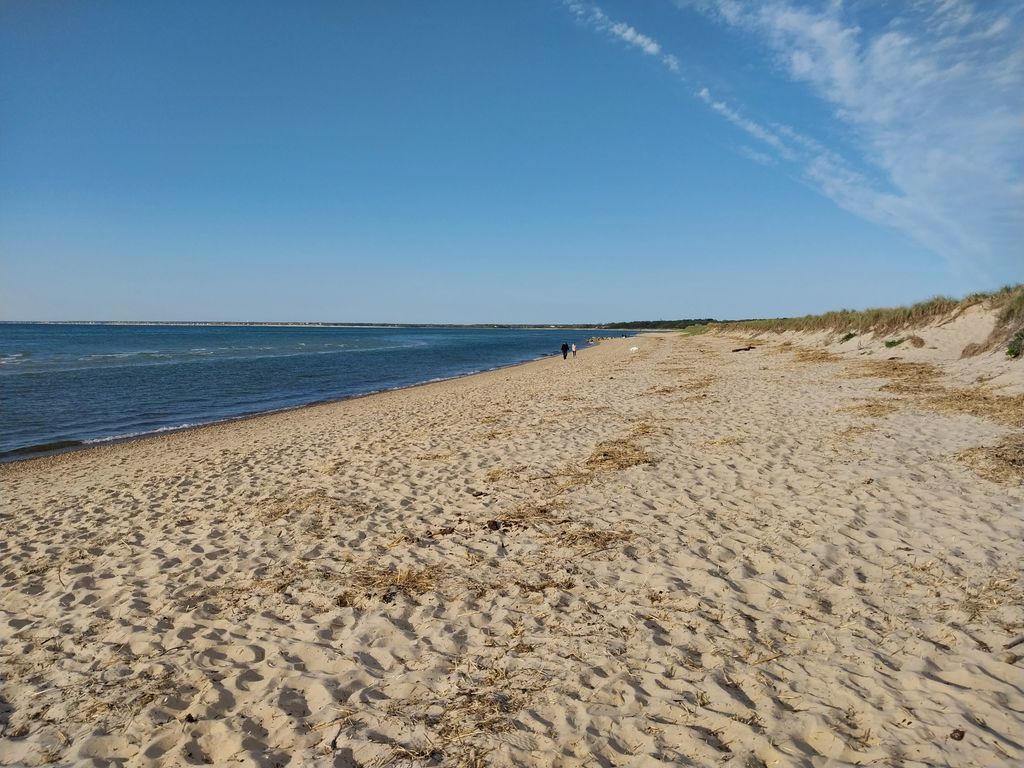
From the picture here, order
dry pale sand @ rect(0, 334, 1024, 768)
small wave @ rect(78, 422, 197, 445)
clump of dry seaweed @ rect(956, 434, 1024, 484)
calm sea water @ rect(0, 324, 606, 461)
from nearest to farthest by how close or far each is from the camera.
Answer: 1. dry pale sand @ rect(0, 334, 1024, 768)
2. clump of dry seaweed @ rect(956, 434, 1024, 484)
3. small wave @ rect(78, 422, 197, 445)
4. calm sea water @ rect(0, 324, 606, 461)

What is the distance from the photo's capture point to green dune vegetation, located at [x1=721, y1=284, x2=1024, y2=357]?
17562mm

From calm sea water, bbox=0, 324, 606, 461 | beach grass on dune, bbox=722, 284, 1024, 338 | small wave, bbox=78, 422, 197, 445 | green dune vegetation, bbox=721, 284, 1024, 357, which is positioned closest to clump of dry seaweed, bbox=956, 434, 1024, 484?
green dune vegetation, bbox=721, 284, 1024, 357

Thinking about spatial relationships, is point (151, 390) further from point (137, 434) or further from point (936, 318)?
point (936, 318)

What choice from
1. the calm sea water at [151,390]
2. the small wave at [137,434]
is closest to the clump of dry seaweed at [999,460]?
the small wave at [137,434]

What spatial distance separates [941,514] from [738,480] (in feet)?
7.84

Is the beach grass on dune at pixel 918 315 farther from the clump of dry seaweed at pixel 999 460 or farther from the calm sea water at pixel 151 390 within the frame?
the calm sea water at pixel 151 390

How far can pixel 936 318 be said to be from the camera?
2350 cm

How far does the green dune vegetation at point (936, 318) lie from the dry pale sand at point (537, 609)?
10.4 m

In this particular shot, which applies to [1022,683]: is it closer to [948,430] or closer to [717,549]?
[717,549]

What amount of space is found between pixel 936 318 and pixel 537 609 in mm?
26707

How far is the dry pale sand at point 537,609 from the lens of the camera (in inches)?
134

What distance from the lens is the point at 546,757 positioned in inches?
127

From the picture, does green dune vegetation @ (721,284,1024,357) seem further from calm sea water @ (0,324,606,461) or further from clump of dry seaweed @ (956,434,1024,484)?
calm sea water @ (0,324,606,461)

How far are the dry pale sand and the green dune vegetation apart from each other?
1040 cm
